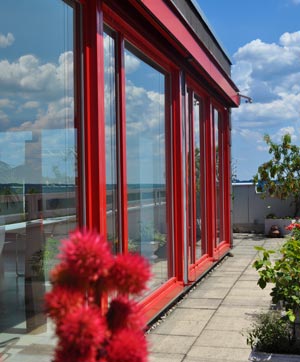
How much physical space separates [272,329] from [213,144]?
574cm

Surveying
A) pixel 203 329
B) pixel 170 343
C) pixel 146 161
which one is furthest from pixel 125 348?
pixel 146 161

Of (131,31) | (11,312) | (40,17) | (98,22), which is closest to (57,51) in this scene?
(40,17)

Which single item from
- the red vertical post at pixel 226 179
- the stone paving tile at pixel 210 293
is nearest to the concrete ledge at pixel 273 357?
the stone paving tile at pixel 210 293

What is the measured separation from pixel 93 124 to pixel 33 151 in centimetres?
56

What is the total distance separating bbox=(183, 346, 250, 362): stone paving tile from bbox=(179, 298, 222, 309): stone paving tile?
1611 mm

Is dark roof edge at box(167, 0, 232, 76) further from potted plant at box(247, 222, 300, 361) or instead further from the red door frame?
potted plant at box(247, 222, 300, 361)

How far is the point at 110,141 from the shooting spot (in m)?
4.42

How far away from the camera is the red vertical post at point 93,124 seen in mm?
3855

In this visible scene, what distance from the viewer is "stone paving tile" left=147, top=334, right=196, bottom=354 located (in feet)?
14.2

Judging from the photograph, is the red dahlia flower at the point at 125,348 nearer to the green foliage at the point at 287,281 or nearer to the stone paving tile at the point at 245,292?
the green foliage at the point at 287,281

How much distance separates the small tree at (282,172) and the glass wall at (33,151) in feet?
34.8

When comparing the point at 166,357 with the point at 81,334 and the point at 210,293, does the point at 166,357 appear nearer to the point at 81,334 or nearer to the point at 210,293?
the point at 210,293

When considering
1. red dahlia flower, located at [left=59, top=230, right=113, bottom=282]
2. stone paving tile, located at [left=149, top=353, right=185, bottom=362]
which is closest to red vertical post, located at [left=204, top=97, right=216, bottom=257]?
stone paving tile, located at [left=149, top=353, right=185, bottom=362]

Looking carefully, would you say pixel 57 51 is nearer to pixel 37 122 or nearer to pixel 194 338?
pixel 37 122
